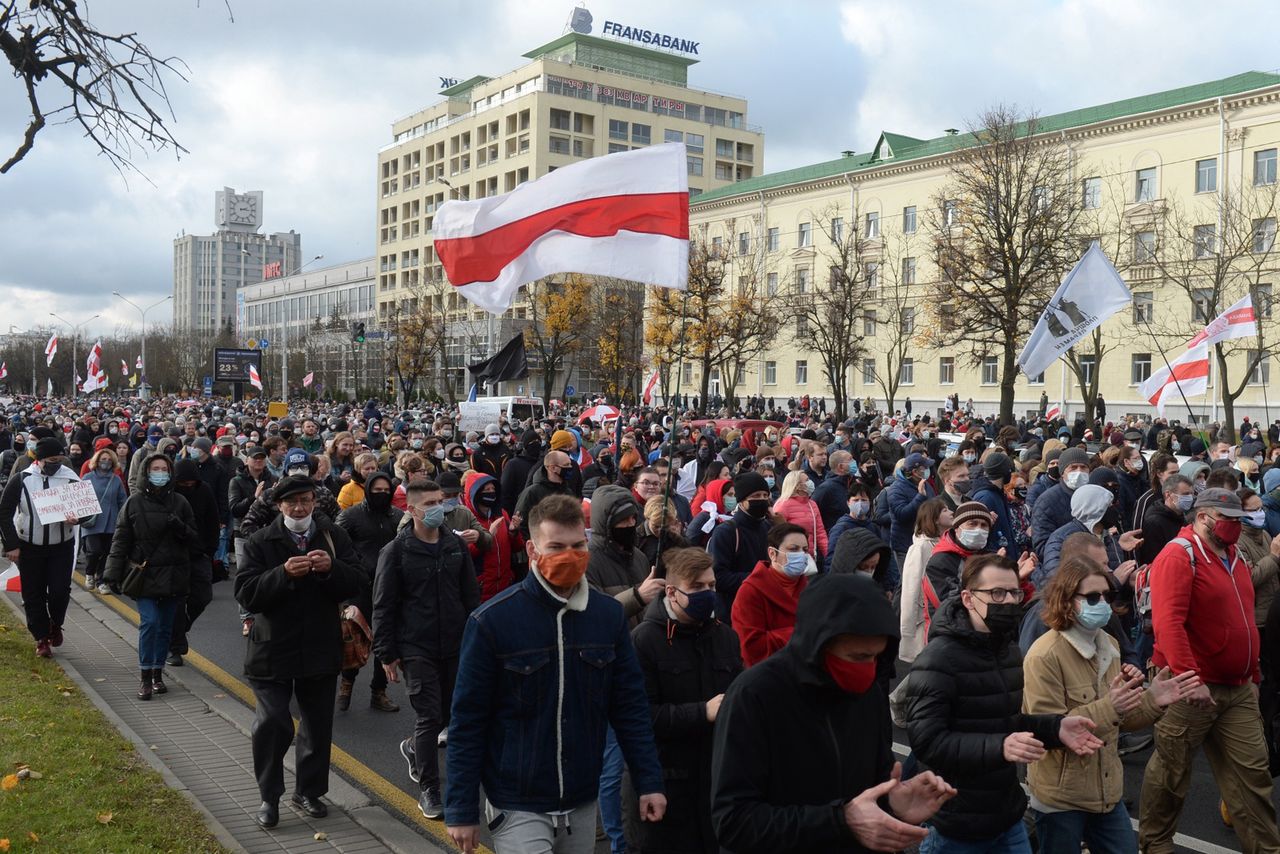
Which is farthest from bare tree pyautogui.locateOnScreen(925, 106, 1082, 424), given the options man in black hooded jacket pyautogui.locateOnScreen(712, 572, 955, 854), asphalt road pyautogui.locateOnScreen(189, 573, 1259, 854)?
man in black hooded jacket pyautogui.locateOnScreen(712, 572, 955, 854)

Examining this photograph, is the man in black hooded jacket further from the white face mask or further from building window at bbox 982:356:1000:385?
building window at bbox 982:356:1000:385

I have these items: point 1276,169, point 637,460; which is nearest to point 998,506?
point 637,460

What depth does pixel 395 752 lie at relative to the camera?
24.5 feet

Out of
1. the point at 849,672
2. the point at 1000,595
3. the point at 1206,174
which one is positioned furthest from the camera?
the point at 1206,174

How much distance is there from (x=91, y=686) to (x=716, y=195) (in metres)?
67.5

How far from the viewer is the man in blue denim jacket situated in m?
3.88

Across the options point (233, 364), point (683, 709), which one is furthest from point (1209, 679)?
point (233, 364)

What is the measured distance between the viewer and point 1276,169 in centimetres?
4512

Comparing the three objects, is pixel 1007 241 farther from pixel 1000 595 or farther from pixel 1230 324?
pixel 1000 595

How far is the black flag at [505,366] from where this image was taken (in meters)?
16.9

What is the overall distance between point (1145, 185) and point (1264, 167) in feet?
17.1

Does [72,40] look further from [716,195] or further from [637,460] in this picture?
[716,195]

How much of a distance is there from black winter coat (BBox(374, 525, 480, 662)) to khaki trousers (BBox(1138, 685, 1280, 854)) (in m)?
3.79

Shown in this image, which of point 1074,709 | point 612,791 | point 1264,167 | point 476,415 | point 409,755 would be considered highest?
point 1264,167
